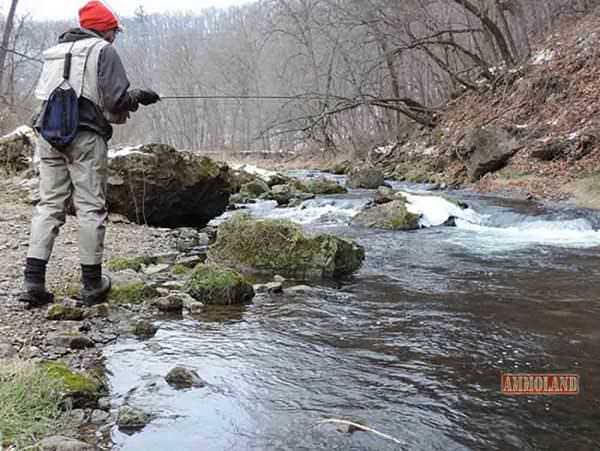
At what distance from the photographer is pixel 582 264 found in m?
6.58

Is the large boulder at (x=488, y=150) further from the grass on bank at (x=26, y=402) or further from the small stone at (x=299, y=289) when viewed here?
the grass on bank at (x=26, y=402)

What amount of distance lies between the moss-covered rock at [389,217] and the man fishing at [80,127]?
6205mm

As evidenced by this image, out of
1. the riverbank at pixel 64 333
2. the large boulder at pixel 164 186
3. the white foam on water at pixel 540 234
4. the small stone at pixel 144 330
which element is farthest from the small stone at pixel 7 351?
the white foam on water at pixel 540 234

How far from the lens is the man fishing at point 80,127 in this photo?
3.79 metres

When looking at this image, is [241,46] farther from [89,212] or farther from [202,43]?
[89,212]

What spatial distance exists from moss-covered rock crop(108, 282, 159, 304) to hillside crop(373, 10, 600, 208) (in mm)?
8344

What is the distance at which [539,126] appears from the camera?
1440 cm

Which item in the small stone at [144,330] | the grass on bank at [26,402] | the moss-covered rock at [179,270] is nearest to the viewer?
the grass on bank at [26,402]

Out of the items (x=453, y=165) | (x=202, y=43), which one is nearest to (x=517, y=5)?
(x=453, y=165)

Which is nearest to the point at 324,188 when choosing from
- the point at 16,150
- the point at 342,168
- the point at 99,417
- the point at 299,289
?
the point at 16,150

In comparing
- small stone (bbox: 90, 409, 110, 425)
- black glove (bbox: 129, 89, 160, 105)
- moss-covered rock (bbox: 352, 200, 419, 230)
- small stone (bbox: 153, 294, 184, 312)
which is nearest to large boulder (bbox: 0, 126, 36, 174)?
moss-covered rock (bbox: 352, 200, 419, 230)

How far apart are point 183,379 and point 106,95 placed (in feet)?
6.29

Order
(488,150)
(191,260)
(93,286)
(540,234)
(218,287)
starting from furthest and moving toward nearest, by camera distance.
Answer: (488,150) < (540,234) < (191,260) < (218,287) < (93,286)

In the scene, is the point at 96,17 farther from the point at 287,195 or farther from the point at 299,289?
the point at 287,195
